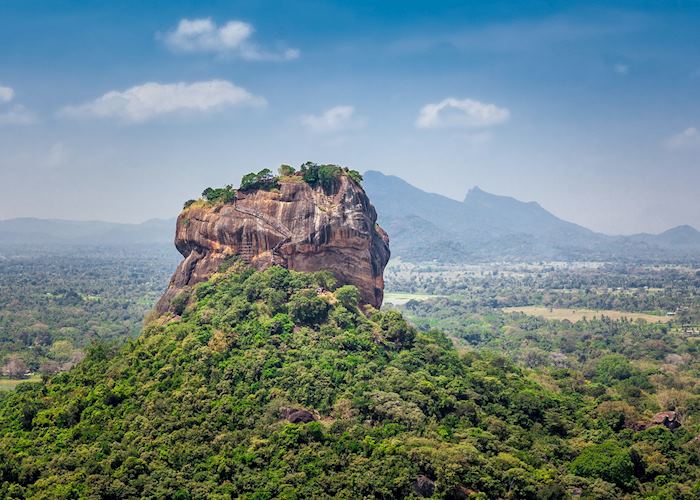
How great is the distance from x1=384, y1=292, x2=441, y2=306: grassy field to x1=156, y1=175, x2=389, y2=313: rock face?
89.4 m

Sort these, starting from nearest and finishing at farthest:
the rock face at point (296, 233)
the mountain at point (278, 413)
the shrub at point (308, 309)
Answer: the mountain at point (278, 413) < the shrub at point (308, 309) < the rock face at point (296, 233)

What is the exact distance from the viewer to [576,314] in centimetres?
11831

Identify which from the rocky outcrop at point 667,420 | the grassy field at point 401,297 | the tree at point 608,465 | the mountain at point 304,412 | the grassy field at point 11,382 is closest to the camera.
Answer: the mountain at point 304,412

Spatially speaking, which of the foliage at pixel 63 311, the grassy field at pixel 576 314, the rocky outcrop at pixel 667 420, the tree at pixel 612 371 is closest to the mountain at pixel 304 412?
the rocky outcrop at pixel 667 420

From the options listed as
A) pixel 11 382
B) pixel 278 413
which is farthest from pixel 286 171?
pixel 11 382

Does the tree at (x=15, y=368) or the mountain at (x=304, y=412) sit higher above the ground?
the mountain at (x=304, y=412)

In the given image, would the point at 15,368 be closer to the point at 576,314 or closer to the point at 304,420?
the point at 304,420

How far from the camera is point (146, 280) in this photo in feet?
554

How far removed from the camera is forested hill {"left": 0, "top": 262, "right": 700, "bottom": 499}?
2986 centimetres

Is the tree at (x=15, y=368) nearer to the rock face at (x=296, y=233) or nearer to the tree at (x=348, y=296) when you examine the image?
the rock face at (x=296, y=233)

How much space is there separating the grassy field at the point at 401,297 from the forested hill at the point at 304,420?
92955 mm

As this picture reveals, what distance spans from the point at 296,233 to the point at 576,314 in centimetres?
8453

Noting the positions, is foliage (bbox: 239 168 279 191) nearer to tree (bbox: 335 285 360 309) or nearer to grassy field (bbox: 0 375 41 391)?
tree (bbox: 335 285 360 309)

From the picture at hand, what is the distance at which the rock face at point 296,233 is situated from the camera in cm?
4475
